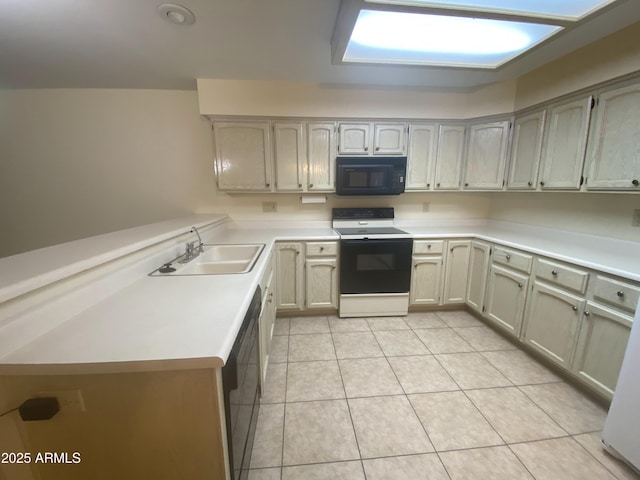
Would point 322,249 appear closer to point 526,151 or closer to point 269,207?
point 269,207

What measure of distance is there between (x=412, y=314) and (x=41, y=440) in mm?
2856

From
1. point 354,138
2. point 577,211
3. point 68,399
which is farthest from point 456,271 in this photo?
point 68,399

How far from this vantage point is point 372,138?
2.73 meters

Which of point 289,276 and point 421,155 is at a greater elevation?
point 421,155

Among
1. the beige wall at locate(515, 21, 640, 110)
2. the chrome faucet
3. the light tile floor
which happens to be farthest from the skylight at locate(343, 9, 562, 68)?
the light tile floor

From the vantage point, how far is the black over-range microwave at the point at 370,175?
2.71 metres

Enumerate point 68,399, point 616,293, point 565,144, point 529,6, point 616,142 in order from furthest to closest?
1. point 565,144
2. point 616,142
3. point 616,293
4. point 529,6
5. point 68,399

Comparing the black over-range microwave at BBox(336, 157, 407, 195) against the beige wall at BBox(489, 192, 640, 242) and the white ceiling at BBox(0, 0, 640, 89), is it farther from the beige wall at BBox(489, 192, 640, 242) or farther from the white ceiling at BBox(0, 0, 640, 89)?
the beige wall at BBox(489, 192, 640, 242)

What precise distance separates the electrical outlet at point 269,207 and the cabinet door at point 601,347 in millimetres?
2778

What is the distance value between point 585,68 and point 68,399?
3435 millimetres

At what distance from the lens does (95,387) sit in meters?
0.74

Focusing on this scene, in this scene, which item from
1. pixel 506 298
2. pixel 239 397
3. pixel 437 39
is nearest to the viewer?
pixel 239 397

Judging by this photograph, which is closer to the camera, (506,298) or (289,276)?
(506,298)

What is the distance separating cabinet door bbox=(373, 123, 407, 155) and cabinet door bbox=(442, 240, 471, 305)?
117cm
